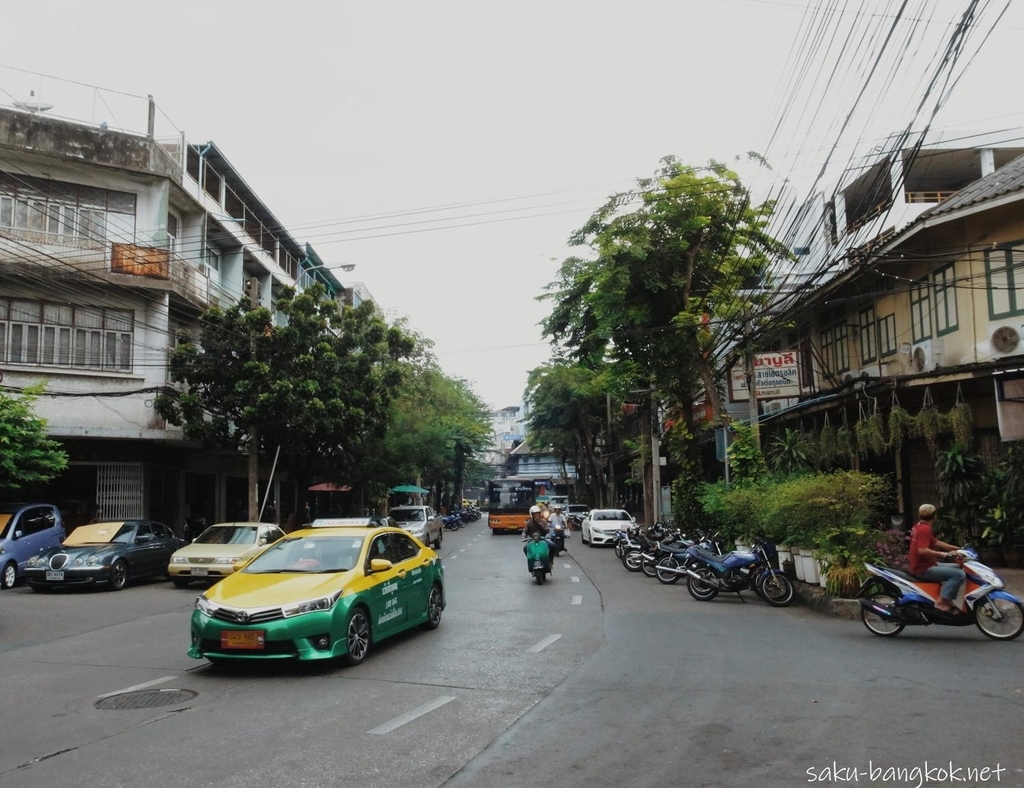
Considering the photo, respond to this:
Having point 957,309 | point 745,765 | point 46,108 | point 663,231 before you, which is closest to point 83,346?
point 46,108

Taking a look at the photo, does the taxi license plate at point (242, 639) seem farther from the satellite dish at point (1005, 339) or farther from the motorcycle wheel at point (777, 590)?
the satellite dish at point (1005, 339)

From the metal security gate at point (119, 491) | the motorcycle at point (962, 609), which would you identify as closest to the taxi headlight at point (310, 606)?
the motorcycle at point (962, 609)

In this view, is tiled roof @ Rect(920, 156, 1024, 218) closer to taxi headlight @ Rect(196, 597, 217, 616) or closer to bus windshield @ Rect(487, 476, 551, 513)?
taxi headlight @ Rect(196, 597, 217, 616)

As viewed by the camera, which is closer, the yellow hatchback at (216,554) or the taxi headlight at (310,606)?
the taxi headlight at (310,606)

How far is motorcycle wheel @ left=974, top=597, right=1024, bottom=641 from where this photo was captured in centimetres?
1012

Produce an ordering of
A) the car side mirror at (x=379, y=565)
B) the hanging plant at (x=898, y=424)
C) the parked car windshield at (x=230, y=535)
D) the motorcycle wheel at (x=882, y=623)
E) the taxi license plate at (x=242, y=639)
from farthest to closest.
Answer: the parked car windshield at (x=230, y=535), the hanging plant at (x=898, y=424), the motorcycle wheel at (x=882, y=623), the car side mirror at (x=379, y=565), the taxi license plate at (x=242, y=639)

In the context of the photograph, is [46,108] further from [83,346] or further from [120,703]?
[120,703]

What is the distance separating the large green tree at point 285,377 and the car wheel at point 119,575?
653 cm

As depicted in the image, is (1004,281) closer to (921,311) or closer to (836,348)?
(921,311)

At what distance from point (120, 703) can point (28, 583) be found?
1180 cm

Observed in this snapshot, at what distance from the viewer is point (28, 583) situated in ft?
57.1

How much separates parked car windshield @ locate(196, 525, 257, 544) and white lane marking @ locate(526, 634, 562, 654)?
10018 millimetres

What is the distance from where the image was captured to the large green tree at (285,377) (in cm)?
2412

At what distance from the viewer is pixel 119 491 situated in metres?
25.0
